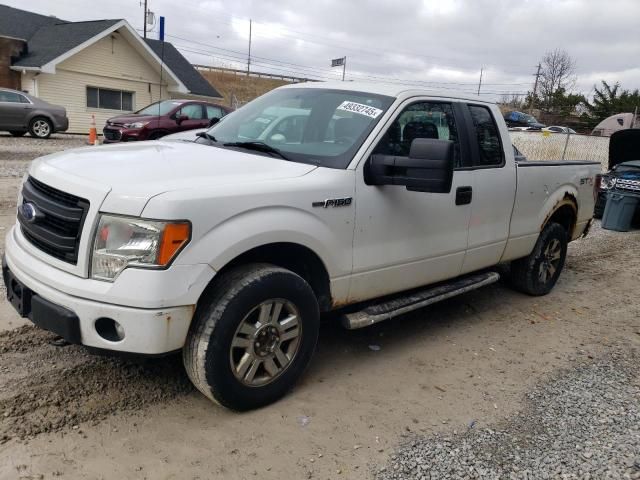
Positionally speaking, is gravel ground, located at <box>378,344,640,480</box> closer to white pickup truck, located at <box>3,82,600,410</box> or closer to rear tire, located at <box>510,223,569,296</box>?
white pickup truck, located at <box>3,82,600,410</box>

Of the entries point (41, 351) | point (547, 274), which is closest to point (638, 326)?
point (547, 274)

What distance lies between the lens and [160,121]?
15.7 meters

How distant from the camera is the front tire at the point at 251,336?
288 cm

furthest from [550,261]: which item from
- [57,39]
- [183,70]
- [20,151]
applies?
[183,70]

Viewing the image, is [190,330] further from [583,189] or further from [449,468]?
[583,189]

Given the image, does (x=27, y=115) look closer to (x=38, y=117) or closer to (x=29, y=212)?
(x=38, y=117)

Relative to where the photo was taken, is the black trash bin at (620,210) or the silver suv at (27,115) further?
the silver suv at (27,115)

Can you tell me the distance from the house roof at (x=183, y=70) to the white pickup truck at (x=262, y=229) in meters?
25.5

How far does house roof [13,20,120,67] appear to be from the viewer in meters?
23.3

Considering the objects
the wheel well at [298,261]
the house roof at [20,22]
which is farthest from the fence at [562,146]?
the house roof at [20,22]

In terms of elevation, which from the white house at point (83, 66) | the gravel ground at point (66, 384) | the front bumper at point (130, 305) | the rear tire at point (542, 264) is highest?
the white house at point (83, 66)

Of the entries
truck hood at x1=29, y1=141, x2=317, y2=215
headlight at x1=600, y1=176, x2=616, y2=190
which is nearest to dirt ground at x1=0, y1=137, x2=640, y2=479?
truck hood at x1=29, y1=141, x2=317, y2=215

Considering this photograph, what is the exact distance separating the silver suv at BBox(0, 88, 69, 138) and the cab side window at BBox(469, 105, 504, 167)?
16.6 m

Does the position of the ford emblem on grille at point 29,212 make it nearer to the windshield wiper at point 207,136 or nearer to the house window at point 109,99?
the windshield wiper at point 207,136
